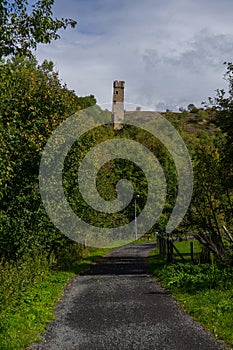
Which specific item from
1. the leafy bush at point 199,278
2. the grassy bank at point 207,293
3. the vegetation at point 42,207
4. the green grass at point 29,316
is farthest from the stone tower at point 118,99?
the green grass at point 29,316

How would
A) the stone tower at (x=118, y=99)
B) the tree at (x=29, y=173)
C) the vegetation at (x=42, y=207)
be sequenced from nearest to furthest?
the vegetation at (x=42, y=207)
the tree at (x=29, y=173)
the stone tower at (x=118, y=99)

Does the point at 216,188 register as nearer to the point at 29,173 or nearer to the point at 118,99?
the point at 29,173

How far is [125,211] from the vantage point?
6988 centimetres

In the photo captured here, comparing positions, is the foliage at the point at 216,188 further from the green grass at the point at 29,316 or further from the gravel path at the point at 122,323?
the green grass at the point at 29,316

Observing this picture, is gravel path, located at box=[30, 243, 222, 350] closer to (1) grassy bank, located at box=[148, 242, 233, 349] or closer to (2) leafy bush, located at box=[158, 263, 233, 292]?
(1) grassy bank, located at box=[148, 242, 233, 349]

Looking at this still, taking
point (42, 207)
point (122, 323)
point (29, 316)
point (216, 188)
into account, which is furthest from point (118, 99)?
point (122, 323)

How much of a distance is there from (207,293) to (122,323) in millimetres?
4002

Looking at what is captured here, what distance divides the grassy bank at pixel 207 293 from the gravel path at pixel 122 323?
0.31m

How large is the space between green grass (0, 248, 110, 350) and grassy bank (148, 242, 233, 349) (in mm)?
3864

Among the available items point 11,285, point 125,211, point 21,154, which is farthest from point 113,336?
point 125,211

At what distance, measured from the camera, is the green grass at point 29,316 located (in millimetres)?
9758

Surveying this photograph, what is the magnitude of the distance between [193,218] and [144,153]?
173 ft

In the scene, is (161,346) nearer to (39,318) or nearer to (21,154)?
(39,318)

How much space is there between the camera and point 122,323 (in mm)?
11602
